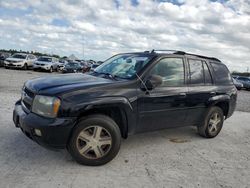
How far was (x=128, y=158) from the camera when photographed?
167 inches

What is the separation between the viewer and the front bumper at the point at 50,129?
3512 mm

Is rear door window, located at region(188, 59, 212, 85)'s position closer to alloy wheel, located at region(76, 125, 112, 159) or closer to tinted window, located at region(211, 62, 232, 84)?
tinted window, located at region(211, 62, 232, 84)

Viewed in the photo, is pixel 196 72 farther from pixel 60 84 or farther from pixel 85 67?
pixel 85 67

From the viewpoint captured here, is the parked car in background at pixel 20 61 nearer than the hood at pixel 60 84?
No

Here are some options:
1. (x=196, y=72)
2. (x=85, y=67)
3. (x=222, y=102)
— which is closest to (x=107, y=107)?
(x=196, y=72)

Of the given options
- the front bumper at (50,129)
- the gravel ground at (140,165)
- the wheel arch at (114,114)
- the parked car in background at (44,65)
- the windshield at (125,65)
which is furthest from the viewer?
the parked car in background at (44,65)

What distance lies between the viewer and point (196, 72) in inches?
205

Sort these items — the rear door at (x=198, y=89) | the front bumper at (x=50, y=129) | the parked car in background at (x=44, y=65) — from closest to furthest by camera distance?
the front bumper at (x=50, y=129) < the rear door at (x=198, y=89) < the parked car in background at (x=44, y=65)

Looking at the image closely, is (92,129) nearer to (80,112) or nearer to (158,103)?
(80,112)

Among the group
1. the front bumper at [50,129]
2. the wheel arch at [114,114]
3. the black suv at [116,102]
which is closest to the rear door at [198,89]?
the black suv at [116,102]

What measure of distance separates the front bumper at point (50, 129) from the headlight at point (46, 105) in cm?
7

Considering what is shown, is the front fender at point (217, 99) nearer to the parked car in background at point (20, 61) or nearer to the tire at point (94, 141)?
the tire at point (94, 141)

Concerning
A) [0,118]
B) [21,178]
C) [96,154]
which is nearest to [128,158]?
[96,154]

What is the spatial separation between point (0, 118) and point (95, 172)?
3287 millimetres
